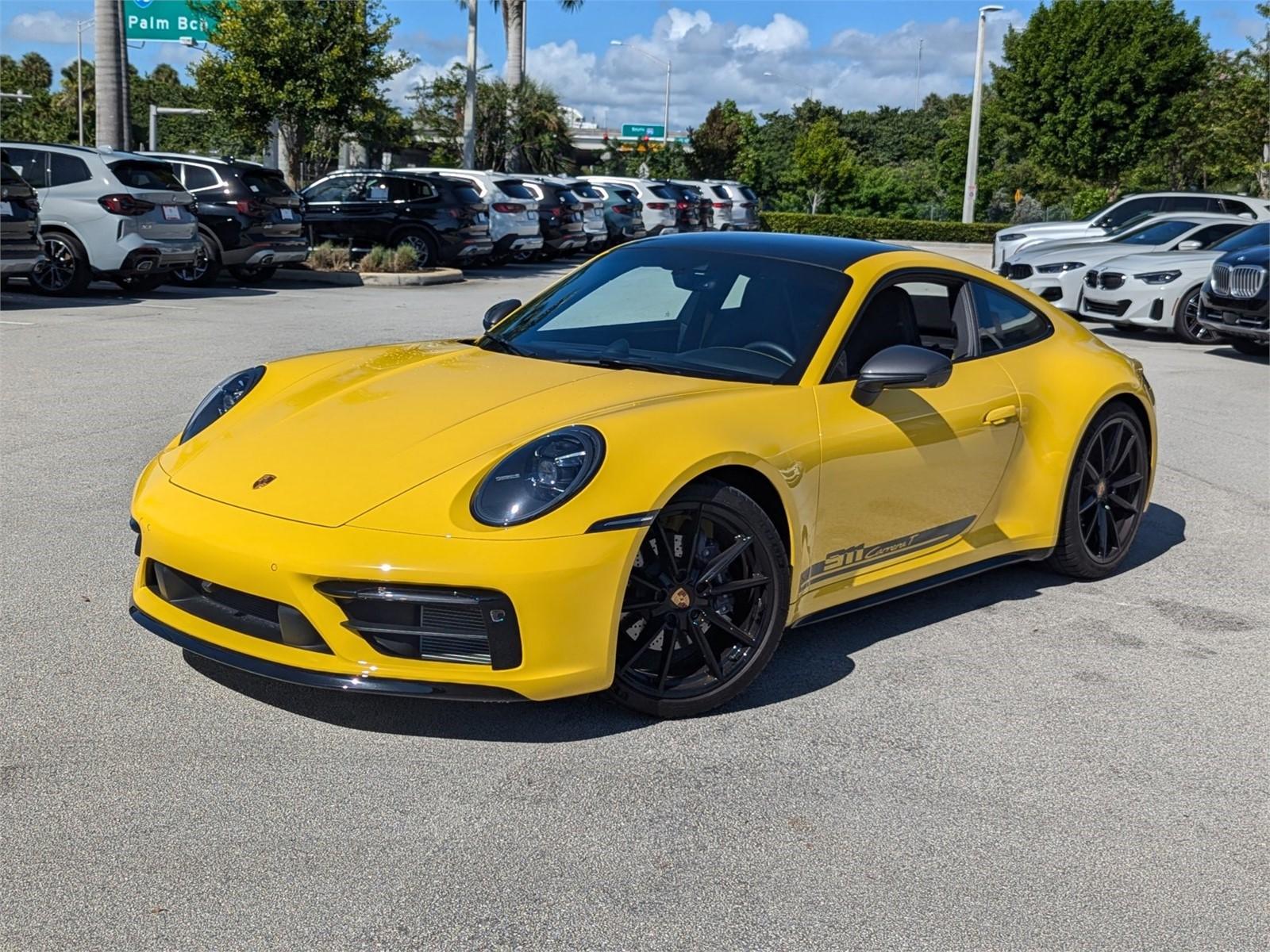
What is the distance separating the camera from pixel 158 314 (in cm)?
1489

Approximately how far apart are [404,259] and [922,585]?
18.2 m

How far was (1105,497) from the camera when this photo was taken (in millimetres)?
6109


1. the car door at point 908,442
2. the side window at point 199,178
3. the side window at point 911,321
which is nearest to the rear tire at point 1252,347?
the side window at point 911,321

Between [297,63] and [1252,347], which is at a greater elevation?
[297,63]

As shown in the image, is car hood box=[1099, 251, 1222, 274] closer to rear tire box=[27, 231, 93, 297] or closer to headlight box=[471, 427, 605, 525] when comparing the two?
rear tire box=[27, 231, 93, 297]

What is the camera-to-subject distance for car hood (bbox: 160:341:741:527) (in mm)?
4062

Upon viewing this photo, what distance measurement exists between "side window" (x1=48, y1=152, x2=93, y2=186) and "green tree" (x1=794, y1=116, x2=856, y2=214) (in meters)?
47.6

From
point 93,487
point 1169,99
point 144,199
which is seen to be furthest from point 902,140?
point 93,487

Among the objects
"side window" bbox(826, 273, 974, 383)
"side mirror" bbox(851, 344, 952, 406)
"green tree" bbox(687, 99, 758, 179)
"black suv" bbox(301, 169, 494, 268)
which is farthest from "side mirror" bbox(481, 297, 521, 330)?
"green tree" bbox(687, 99, 758, 179)

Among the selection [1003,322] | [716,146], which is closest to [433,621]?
[1003,322]

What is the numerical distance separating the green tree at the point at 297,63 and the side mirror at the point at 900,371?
22.0m

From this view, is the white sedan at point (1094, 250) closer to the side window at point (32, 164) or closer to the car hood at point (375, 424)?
the side window at point (32, 164)

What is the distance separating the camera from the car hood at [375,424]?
406 centimetres

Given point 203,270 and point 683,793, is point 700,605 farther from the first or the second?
point 203,270
